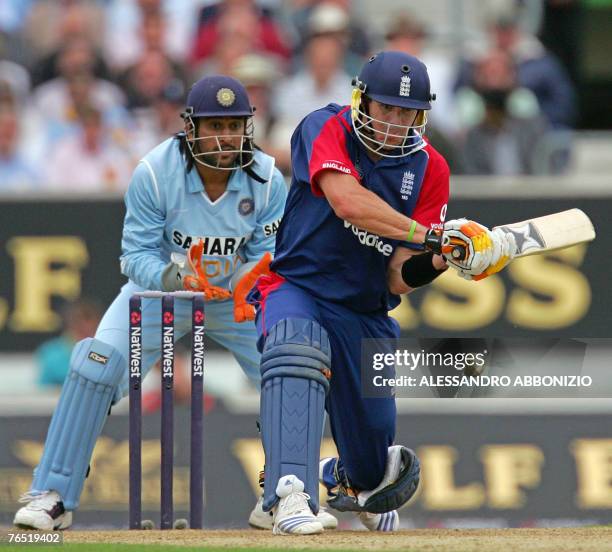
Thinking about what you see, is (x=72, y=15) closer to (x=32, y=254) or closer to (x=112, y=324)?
(x=32, y=254)

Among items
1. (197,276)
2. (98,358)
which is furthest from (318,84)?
(98,358)

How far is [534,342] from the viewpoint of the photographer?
31.2 feet

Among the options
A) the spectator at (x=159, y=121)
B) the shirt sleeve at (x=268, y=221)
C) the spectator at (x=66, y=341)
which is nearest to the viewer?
the shirt sleeve at (x=268, y=221)

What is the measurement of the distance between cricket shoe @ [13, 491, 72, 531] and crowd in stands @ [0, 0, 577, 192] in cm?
414

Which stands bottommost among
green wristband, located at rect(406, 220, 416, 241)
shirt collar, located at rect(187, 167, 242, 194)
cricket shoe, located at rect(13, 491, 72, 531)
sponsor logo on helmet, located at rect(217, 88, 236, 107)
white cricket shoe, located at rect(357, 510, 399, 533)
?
white cricket shoe, located at rect(357, 510, 399, 533)

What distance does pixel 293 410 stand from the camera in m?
5.59

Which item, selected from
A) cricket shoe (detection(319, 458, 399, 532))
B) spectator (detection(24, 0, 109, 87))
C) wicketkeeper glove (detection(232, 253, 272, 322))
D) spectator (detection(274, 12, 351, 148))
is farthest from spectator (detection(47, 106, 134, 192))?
cricket shoe (detection(319, 458, 399, 532))

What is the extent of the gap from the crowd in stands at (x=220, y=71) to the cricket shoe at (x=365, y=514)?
3874mm

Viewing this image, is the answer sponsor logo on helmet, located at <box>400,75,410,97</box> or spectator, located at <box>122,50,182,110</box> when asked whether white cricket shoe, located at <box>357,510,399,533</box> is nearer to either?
sponsor logo on helmet, located at <box>400,75,410,97</box>

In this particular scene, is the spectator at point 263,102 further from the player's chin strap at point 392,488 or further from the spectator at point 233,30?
the player's chin strap at point 392,488

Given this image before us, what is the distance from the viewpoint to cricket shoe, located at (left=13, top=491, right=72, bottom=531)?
20.8 feet

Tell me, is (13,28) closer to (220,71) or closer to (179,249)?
(220,71)

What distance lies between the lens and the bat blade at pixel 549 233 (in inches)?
226

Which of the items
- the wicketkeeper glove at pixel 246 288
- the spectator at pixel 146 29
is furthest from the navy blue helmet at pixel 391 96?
the spectator at pixel 146 29
